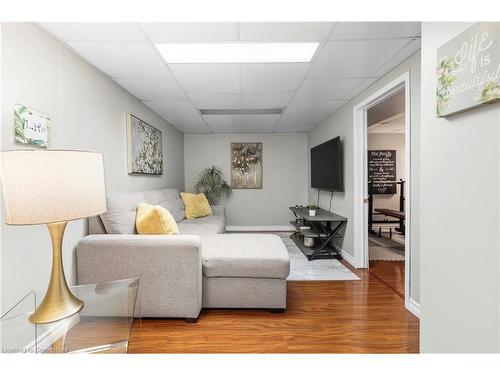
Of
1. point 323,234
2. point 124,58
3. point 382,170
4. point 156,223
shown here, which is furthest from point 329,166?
point 382,170

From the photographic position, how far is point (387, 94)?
254cm

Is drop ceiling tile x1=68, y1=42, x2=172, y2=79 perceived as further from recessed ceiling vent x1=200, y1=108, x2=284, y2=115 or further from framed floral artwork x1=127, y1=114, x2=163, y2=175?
recessed ceiling vent x1=200, y1=108, x2=284, y2=115

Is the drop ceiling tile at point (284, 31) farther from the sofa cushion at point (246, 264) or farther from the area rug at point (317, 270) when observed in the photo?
the area rug at point (317, 270)

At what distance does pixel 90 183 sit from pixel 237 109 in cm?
287

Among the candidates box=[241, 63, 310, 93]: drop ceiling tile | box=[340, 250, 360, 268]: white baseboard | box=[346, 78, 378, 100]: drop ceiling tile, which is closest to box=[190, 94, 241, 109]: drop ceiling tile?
box=[241, 63, 310, 93]: drop ceiling tile

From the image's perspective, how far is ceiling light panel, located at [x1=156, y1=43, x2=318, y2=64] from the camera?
1.93 meters

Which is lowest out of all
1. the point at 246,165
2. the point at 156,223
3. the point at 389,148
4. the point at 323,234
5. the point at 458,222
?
the point at 323,234

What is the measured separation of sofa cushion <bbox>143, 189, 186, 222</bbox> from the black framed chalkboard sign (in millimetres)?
4729

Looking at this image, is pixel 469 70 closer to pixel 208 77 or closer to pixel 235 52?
pixel 235 52

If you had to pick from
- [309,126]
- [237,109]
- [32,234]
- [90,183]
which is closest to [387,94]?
[237,109]

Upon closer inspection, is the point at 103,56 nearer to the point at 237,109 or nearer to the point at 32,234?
the point at 32,234

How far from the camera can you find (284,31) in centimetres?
172

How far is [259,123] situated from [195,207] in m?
1.89

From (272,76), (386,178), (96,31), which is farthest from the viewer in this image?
(386,178)
